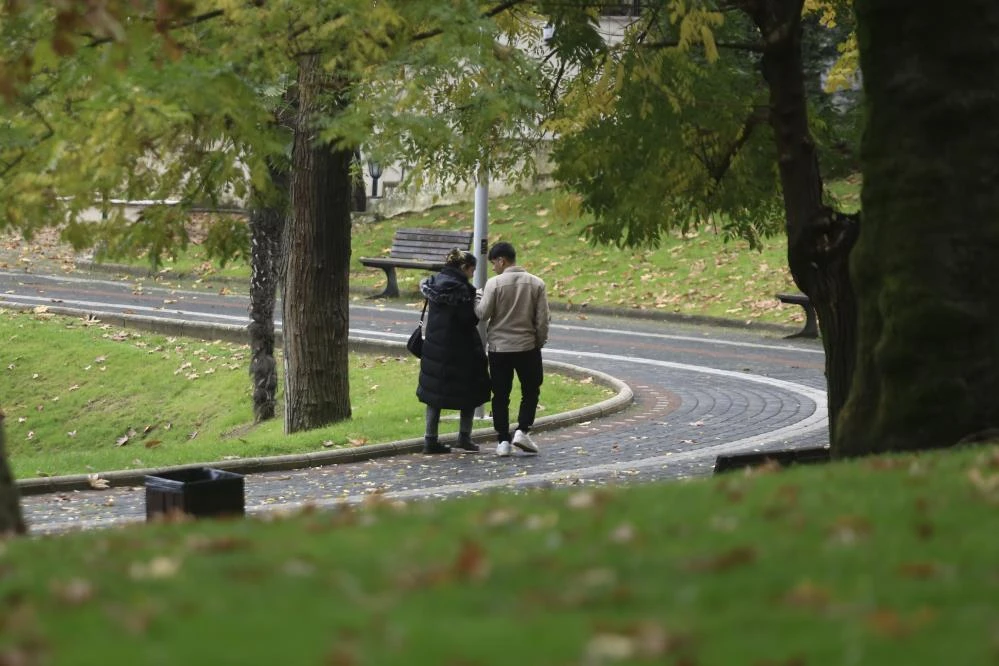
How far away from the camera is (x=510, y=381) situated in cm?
1385

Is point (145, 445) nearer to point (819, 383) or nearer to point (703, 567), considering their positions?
point (819, 383)

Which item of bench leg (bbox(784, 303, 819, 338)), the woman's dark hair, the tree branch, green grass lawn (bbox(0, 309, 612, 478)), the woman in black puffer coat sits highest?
the tree branch

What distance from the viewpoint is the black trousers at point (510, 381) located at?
13.7 m

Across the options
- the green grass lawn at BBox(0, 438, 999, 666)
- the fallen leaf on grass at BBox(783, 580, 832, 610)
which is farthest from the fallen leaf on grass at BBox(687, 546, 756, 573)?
the fallen leaf on grass at BBox(783, 580, 832, 610)

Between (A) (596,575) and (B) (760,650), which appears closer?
(B) (760,650)

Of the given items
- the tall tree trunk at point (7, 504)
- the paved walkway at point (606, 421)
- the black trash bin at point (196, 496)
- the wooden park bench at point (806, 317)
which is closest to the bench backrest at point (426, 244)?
the paved walkway at point (606, 421)

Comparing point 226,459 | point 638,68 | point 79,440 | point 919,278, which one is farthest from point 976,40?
point 79,440

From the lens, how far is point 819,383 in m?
17.9

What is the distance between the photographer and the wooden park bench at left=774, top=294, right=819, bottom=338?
21.9 meters

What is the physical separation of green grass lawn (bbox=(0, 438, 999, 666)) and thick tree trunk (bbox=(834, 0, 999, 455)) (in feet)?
7.96

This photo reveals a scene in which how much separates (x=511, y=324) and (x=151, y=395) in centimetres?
774

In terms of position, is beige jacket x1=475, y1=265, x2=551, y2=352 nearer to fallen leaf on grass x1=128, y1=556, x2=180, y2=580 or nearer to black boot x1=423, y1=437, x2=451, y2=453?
black boot x1=423, y1=437, x2=451, y2=453

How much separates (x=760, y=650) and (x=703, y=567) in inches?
38.3

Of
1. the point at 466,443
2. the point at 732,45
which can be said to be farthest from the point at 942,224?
the point at 466,443
